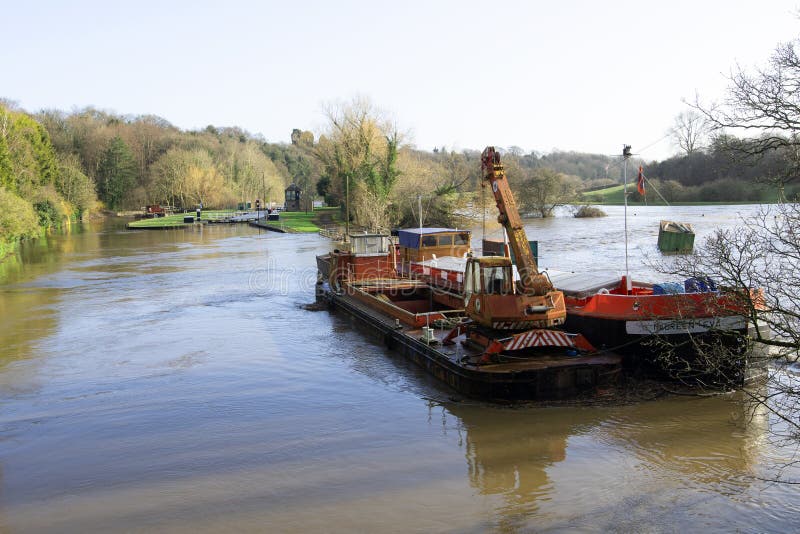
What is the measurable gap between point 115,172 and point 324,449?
86.6 meters

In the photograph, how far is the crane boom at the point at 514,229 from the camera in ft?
39.9

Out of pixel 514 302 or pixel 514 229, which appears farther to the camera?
pixel 514 229

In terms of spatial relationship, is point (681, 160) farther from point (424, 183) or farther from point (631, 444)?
point (631, 444)

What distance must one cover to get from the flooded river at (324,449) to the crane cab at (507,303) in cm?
161

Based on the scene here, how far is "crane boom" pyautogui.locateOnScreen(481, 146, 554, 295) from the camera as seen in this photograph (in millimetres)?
12156

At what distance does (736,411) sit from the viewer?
11.5 meters

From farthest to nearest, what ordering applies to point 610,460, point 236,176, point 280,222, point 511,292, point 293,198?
point 236,176, point 293,198, point 280,222, point 511,292, point 610,460

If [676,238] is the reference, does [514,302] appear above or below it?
below

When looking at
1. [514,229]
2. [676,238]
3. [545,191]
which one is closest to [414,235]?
[514,229]

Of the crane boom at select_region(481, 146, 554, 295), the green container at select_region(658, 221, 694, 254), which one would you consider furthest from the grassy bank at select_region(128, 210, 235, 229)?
the crane boom at select_region(481, 146, 554, 295)

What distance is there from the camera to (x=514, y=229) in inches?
501

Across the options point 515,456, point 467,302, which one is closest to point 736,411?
point 515,456

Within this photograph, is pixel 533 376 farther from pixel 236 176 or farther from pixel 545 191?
pixel 236 176

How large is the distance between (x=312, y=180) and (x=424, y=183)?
6995 cm
